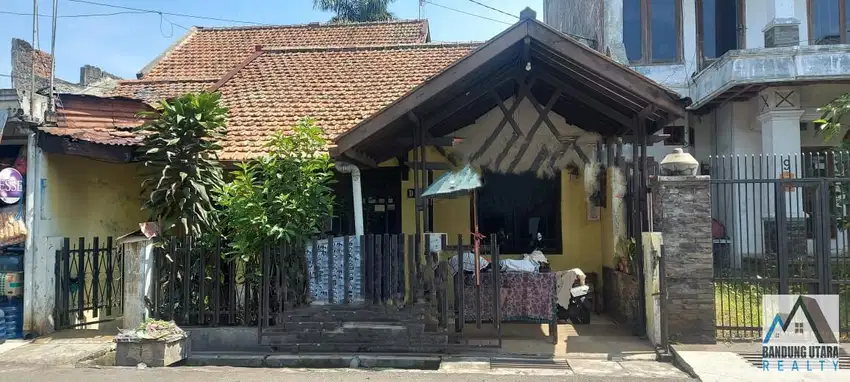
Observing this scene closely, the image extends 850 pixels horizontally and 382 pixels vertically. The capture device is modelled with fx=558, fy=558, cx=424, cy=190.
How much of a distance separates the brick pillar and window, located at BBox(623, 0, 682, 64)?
24.9 ft

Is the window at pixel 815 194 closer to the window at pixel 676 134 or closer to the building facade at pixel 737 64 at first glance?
the building facade at pixel 737 64

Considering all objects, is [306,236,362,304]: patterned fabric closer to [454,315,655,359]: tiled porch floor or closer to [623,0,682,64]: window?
[454,315,655,359]: tiled porch floor

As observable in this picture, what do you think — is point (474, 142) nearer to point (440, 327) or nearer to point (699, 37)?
point (440, 327)

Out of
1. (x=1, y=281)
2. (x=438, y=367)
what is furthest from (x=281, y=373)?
(x=1, y=281)

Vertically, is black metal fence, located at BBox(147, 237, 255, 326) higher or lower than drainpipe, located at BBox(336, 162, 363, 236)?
lower

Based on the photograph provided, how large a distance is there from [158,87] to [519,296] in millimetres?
8897

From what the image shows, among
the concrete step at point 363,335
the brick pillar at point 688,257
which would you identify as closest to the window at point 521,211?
the brick pillar at point 688,257

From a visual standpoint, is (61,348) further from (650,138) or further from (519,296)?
(650,138)

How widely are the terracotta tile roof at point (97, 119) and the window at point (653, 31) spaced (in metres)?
10.8

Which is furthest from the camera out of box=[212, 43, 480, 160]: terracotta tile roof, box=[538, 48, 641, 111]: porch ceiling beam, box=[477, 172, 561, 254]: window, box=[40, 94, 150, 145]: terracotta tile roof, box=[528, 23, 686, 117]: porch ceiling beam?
box=[477, 172, 561, 254]: window

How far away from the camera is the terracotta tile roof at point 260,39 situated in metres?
14.1

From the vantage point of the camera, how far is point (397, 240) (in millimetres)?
6859

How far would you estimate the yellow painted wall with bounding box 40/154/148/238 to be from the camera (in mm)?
8094

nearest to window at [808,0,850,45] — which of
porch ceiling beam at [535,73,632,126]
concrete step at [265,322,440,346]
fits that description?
porch ceiling beam at [535,73,632,126]
